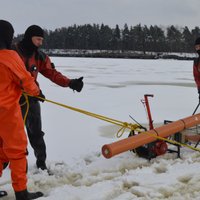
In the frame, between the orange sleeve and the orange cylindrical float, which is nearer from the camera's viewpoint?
the orange sleeve

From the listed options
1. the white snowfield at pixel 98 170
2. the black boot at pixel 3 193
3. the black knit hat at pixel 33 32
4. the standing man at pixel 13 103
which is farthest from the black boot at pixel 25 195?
the black knit hat at pixel 33 32

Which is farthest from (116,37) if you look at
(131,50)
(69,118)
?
(69,118)

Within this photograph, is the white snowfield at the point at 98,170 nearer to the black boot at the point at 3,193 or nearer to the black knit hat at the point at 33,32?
the black boot at the point at 3,193

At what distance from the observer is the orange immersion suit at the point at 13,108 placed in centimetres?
279

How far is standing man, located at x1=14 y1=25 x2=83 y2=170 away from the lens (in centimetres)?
365

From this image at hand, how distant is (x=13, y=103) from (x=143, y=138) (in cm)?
152

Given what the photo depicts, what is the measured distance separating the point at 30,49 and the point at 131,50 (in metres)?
85.7

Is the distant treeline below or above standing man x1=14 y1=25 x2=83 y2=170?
above

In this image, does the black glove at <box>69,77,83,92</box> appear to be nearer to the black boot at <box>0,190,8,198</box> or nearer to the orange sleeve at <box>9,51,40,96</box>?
the orange sleeve at <box>9,51,40,96</box>

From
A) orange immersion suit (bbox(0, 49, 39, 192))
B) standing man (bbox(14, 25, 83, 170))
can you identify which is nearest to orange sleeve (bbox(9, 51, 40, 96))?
orange immersion suit (bbox(0, 49, 39, 192))

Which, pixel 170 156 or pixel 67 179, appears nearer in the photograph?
Answer: pixel 67 179

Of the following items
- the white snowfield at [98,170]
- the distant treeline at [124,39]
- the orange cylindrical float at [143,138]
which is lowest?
the white snowfield at [98,170]

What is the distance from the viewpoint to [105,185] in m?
3.35

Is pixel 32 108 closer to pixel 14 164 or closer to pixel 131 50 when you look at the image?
pixel 14 164
